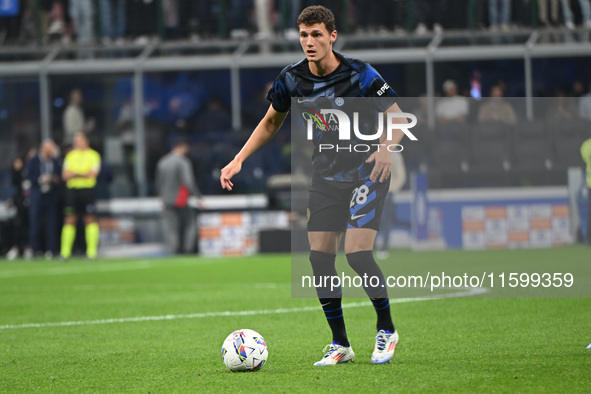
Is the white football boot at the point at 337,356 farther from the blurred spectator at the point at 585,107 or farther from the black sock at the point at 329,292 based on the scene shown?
the blurred spectator at the point at 585,107

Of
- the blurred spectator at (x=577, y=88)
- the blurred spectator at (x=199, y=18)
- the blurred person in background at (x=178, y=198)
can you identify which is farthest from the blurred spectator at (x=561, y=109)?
the blurred spectator at (x=199, y=18)

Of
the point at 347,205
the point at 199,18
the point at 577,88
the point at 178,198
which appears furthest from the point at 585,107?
the point at 199,18

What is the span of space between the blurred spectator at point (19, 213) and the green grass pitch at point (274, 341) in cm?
812

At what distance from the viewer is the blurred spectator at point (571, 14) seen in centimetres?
2111

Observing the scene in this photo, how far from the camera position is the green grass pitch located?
17.4 feet

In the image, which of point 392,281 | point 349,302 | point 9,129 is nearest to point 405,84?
point 9,129

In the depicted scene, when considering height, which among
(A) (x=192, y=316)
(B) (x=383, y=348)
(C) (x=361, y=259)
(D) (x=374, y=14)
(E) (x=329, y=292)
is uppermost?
(D) (x=374, y=14)

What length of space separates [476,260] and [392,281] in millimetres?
800

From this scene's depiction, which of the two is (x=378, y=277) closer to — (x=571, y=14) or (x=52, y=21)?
(x=571, y=14)

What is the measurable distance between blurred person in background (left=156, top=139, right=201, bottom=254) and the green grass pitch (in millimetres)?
7112

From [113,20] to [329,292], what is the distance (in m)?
18.3

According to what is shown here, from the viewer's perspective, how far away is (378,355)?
19.2ft

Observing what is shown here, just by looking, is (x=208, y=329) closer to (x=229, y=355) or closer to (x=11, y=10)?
(x=229, y=355)

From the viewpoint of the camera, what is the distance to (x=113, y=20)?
23.0 metres
